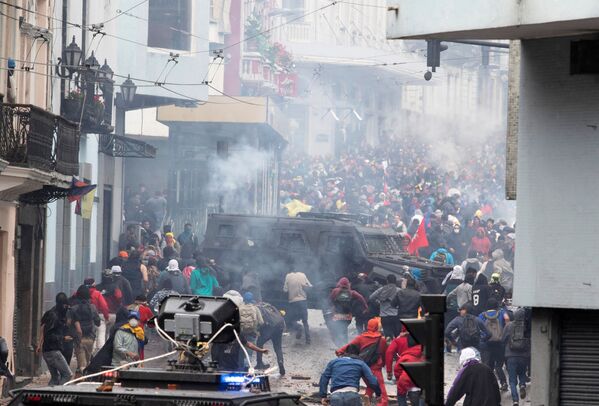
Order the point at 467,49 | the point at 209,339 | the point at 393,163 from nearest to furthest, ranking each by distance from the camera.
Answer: the point at 209,339
the point at 393,163
the point at 467,49

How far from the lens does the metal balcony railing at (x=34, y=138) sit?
24.3 metres

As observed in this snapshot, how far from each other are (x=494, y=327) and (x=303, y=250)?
9.90 m

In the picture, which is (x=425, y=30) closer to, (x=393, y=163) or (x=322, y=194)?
(x=322, y=194)

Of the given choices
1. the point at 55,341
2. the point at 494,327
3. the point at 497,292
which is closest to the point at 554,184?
the point at 494,327

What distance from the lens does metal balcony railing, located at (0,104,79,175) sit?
2434 centimetres

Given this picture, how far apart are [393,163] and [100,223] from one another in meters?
29.3

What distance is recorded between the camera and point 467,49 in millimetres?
111500

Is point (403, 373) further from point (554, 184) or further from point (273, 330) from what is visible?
point (554, 184)

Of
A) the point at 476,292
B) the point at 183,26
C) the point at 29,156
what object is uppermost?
the point at 183,26

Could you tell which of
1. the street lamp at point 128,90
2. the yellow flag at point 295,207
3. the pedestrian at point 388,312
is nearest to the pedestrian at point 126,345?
the pedestrian at point 388,312

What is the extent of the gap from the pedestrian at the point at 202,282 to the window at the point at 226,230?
4.33 metres

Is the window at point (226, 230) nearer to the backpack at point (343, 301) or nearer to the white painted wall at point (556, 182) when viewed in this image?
the backpack at point (343, 301)

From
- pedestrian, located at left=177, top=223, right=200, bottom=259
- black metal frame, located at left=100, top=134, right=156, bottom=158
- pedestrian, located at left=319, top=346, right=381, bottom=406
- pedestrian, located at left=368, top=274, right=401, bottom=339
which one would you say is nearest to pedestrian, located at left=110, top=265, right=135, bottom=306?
pedestrian, located at left=368, top=274, right=401, bottom=339

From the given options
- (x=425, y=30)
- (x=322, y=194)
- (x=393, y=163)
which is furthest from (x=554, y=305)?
Answer: (x=393, y=163)
